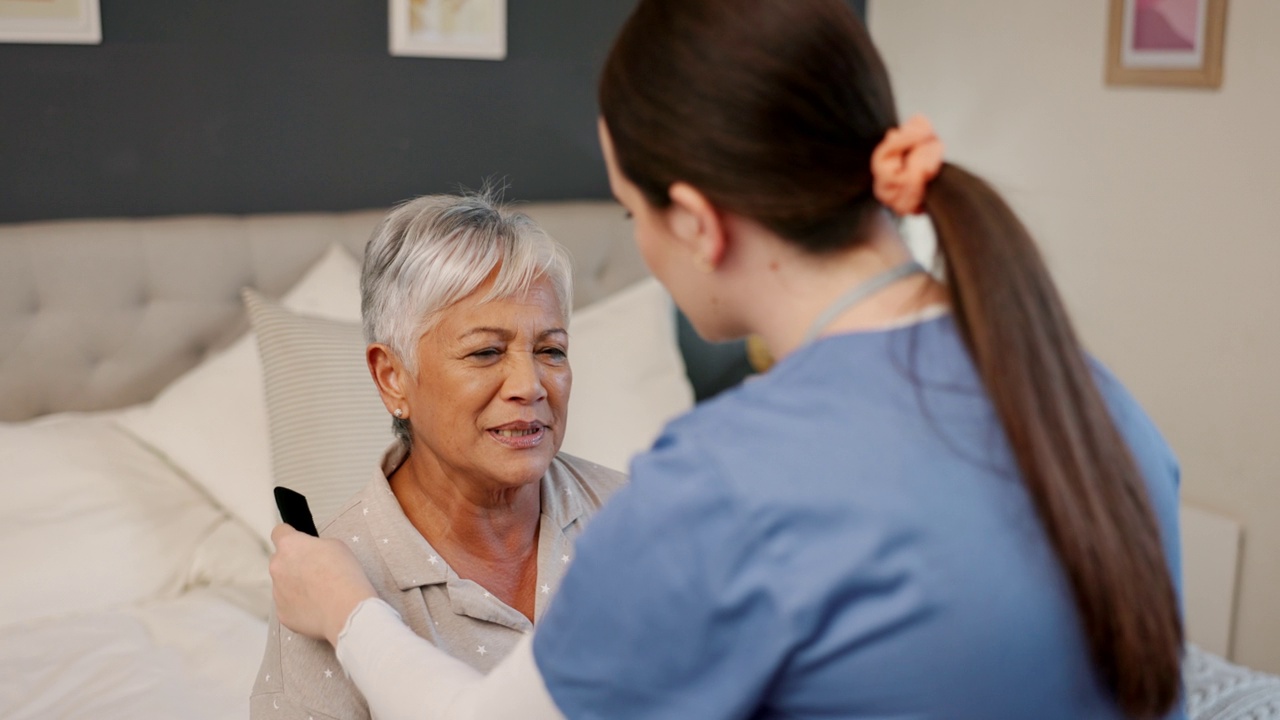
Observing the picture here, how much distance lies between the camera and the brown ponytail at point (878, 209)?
33.0 inches

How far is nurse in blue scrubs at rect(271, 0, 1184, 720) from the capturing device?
81 cm

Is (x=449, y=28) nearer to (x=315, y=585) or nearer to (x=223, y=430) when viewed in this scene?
(x=223, y=430)

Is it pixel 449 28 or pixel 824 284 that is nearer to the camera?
pixel 824 284

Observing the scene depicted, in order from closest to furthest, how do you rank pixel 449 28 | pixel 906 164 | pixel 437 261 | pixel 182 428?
pixel 906 164, pixel 437 261, pixel 182 428, pixel 449 28

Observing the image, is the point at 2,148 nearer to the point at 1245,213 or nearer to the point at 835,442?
the point at 835,442

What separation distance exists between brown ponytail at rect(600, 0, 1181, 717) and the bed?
3.96 feet

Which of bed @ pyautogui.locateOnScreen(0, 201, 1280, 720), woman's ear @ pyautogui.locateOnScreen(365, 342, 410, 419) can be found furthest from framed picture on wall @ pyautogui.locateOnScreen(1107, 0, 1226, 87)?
woman's ear @ pyautogui.locateOnScreen(365, 342, 410, 419)

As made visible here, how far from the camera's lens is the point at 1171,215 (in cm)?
293


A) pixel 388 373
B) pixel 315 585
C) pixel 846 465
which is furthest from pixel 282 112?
pixel 846 465

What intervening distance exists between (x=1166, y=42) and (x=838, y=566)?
2559mm

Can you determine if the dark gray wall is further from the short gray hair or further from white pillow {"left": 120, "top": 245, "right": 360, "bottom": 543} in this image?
the short gray hair

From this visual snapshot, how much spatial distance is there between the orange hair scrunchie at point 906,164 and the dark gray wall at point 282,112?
2.25 meters

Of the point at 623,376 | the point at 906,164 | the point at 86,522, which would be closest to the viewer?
the point at 906,164

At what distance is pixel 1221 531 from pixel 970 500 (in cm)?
243
